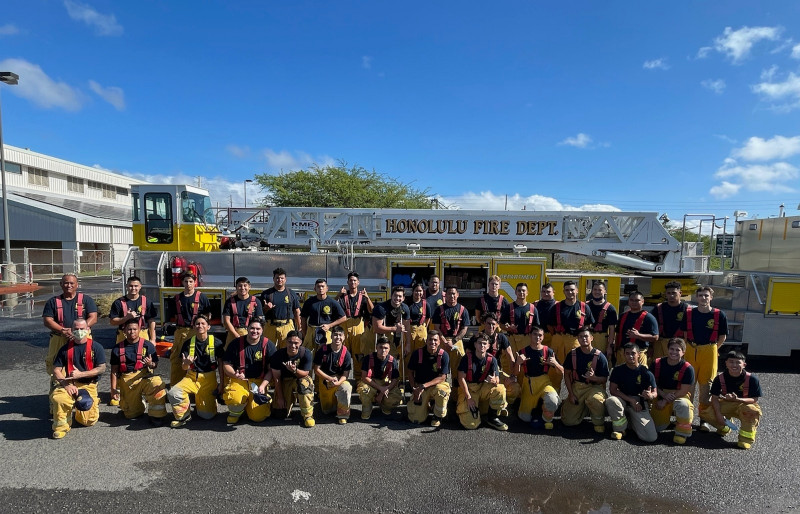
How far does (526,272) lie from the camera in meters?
7.98

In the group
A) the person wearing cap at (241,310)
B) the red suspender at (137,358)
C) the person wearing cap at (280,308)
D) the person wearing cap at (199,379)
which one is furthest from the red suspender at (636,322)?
the red suspender at (137,358)

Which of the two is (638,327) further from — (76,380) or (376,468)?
(76,380)

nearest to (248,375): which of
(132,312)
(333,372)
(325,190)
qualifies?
(333,372)

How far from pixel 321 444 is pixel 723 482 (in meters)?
3.78

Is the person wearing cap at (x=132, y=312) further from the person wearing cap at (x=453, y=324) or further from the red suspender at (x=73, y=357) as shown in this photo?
the person wearing cap at (x=453, y=324)

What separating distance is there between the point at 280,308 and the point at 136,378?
1.86 metres

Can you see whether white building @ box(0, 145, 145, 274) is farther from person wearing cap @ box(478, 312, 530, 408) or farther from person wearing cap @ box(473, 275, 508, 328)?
person wearing cap @ box(478, 312, 530, 408)

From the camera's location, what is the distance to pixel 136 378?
4961 millimetres

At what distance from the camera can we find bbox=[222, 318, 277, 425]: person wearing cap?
4844 mm

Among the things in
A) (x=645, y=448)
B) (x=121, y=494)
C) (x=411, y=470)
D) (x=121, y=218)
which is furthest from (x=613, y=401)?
(x=121, y=218)

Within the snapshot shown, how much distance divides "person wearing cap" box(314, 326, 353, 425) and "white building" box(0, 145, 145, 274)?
628 inches

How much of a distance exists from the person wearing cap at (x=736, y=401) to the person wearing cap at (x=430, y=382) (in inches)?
116

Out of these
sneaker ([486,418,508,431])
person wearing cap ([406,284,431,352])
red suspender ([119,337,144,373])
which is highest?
person wearing cap ([406,284,431,352])

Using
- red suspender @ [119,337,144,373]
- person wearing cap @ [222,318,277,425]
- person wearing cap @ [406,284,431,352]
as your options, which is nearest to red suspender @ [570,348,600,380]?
person wearing cap @ [406,284,431,352]
